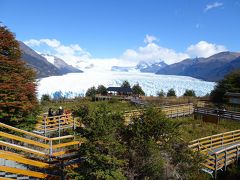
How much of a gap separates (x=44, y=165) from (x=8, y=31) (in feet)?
26.6

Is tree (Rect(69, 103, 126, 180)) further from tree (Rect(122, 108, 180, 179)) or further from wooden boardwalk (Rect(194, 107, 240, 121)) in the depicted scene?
wooden boardwalk (Rect(194, 107, 240, 121))

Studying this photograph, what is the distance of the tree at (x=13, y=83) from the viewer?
11.3 m

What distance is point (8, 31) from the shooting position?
12.5 meters

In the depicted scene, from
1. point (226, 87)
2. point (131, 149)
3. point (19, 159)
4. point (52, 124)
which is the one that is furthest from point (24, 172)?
point (226, 87)

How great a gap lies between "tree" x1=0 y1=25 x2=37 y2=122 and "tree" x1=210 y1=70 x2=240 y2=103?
37.5 metres

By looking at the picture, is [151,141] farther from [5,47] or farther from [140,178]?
[5,47]

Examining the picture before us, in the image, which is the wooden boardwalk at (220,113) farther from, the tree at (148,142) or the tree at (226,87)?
the tree at (148,142)

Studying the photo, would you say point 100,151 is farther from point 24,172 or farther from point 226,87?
point 226,87

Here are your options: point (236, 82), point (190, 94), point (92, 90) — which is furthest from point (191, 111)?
point (92, 90)

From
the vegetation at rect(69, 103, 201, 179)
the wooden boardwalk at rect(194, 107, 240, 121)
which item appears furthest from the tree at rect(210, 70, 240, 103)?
the vegetation at rect(69, 103, 201, 179)

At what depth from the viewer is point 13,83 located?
11.4m

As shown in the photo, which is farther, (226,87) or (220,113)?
(226,87)

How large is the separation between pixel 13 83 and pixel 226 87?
4038 cm

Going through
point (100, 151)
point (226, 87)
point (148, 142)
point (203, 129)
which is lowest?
point (203, 129)
